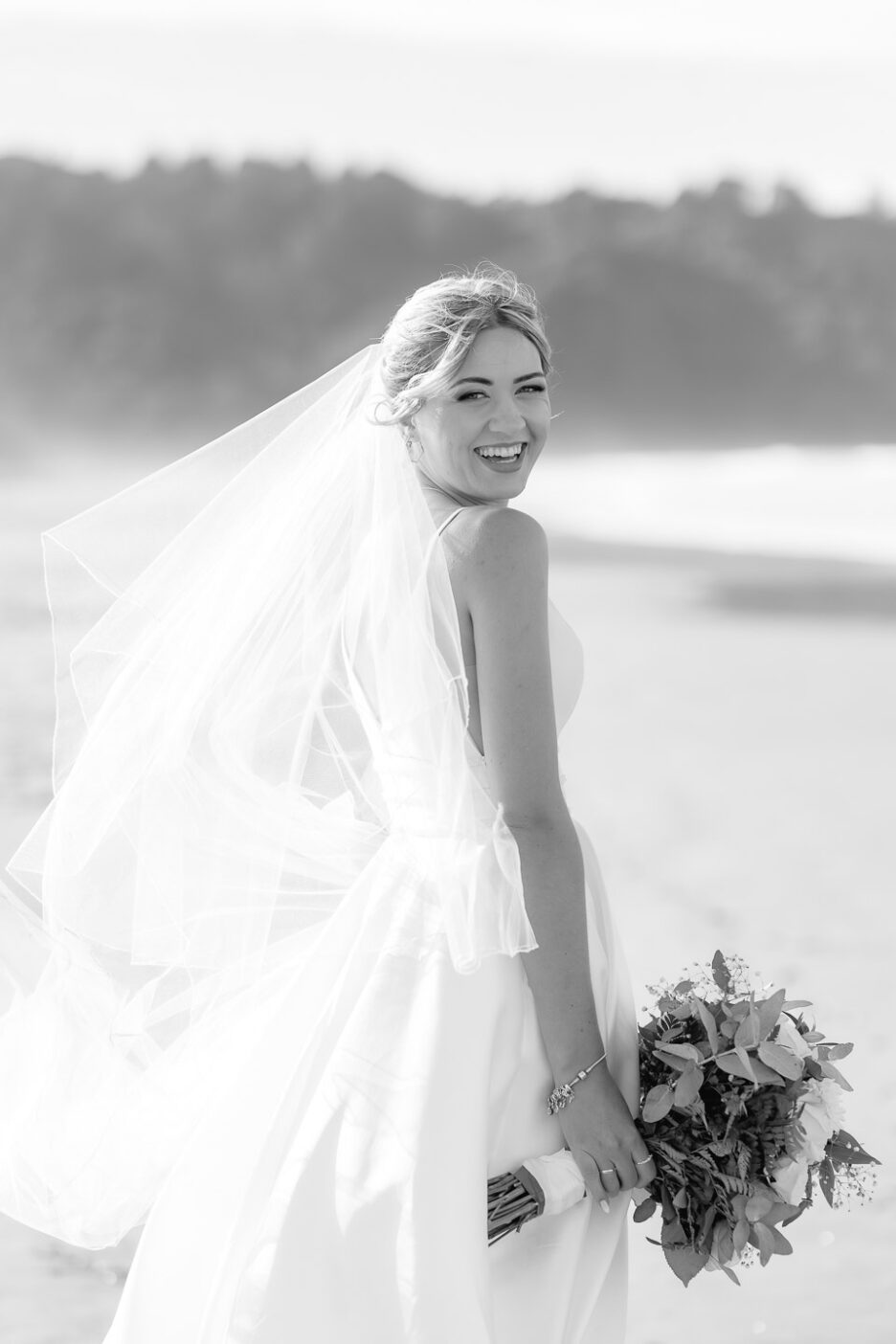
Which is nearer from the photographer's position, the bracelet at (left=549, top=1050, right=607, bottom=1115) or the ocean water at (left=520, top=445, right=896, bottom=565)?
the bracelet at (left=549, top=1050, right=607, bottom=1115)

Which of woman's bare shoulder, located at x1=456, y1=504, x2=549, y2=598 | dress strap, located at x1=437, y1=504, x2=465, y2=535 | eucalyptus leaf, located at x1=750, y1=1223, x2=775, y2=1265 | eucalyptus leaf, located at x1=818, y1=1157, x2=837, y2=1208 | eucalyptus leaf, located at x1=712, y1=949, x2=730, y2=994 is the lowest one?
eucalyptus leaf, located at x1=750, y1=1223, x2=775, y2=1265

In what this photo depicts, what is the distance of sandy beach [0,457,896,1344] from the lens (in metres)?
2.56

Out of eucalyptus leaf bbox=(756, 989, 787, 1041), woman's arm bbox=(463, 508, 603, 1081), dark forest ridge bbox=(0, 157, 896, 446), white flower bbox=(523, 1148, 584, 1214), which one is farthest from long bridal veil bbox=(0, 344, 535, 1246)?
dark forest ridge bbox=(0, 157, 896, 446)

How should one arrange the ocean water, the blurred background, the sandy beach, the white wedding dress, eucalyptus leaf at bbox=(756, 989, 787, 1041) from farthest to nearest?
the blurred background < the ocean water < the sandy beach < eucalyptus leaf at bbox=(756, 989, 787, 1041) < the white wedding dress

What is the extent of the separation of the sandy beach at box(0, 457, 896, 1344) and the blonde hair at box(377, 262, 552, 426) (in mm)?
496

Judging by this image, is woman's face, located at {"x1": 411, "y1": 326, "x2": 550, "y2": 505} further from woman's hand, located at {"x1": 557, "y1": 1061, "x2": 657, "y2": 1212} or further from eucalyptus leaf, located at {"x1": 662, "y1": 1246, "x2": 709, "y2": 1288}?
eucalyptus leaf, located at {"x1": 662, "y1": 1246, "x2": 709, "y2": 1288}

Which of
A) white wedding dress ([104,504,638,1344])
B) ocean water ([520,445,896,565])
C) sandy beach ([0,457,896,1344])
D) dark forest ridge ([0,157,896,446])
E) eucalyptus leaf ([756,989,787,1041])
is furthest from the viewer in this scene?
dark forest ridge ([0,157,896,446])

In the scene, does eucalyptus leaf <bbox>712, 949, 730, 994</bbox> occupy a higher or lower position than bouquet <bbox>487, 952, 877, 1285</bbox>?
higher

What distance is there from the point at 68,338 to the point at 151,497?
88.3 ft

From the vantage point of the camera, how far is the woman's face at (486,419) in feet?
5.09

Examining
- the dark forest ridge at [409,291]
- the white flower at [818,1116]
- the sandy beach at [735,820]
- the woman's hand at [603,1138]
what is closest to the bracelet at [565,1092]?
the woman's hand at [603,1138]

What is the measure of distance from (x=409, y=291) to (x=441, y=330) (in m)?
27.2

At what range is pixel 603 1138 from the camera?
1453 mm

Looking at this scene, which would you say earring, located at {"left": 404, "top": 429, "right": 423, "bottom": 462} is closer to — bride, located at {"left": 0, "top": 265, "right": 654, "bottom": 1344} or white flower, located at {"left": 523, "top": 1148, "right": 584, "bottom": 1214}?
bride, located at {"left": 0, "top": 265, "right": 654, "bottom": 1344}
